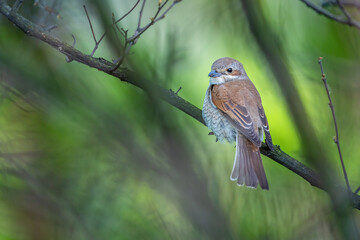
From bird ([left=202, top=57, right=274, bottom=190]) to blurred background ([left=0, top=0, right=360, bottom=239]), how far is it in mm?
241

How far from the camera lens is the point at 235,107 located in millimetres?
4238

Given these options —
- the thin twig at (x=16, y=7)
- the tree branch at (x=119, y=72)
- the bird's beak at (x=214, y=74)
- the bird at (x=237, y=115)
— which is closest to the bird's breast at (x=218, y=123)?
the bird at (x=237, y=115)

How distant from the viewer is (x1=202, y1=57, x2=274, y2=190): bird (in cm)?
384

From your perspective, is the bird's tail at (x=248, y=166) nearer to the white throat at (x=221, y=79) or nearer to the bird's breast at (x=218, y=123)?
the bird's breast at (x=218, y=123)

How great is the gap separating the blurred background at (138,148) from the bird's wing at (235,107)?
41 cm

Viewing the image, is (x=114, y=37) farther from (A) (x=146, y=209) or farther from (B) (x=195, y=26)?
(B) (x=195, y=26)

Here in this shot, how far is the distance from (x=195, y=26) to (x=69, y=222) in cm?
300

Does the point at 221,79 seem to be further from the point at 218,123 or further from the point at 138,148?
the point at 138,148

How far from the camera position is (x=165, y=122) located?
2902mm

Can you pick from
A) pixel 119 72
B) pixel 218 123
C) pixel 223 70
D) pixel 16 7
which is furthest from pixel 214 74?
pixel 16 7

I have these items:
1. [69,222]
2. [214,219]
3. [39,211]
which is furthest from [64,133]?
[214,219]

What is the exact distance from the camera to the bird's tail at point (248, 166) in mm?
3441

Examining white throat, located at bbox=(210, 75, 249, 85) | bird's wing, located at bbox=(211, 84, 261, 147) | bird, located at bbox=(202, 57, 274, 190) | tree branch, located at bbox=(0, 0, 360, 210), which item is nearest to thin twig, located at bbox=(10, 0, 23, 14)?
tree branch, located at bbox=(0, 0, 360, 210)

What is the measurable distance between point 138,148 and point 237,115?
1.51 m
